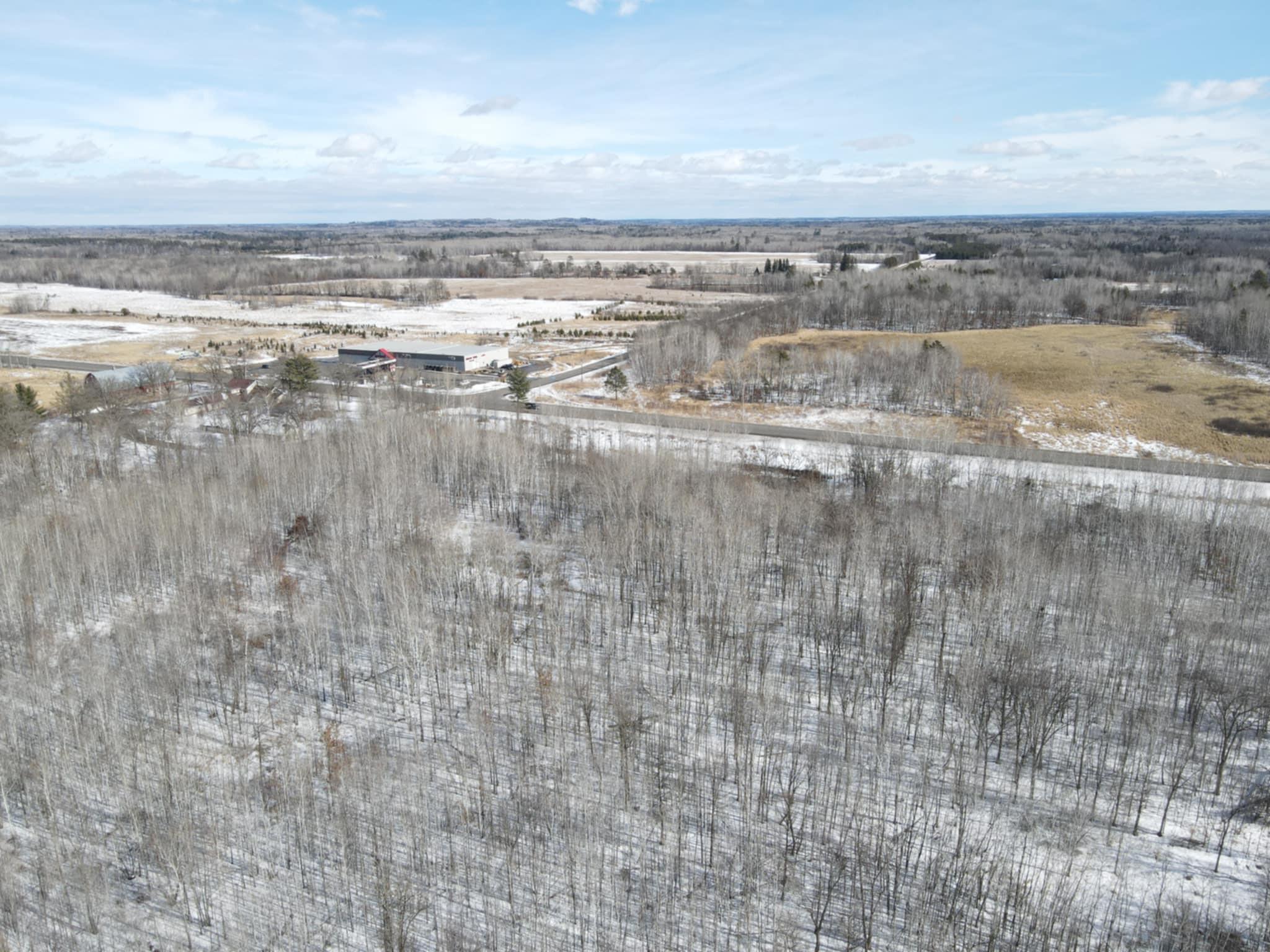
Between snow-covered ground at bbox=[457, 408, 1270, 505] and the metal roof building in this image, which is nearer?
snow-covered ground at bbox=[457, 408, 1270, 505]

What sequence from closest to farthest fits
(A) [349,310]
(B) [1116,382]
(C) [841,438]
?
(C) [841,438] < (B) [1116,382] < (A) [349,310]

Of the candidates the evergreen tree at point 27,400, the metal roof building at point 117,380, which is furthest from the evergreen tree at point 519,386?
the evergreen tree at point 27,400

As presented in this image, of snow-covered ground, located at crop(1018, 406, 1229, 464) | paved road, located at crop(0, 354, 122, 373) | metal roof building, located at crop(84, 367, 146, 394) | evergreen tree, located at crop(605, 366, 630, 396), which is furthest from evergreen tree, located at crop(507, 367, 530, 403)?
paved road, located at crop(0, 354, 122, 373)

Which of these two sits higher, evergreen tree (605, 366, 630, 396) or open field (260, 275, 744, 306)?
open field (260, 275, 744, 306)

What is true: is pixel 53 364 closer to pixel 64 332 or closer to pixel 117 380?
pixel 117 380

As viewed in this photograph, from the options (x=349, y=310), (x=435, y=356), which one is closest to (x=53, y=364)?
(x=435, y=356)

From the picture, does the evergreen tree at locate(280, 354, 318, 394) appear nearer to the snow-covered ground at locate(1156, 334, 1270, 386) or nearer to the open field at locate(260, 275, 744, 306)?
the snow-covered ground at locate(1156, 334, 1270, 386)
